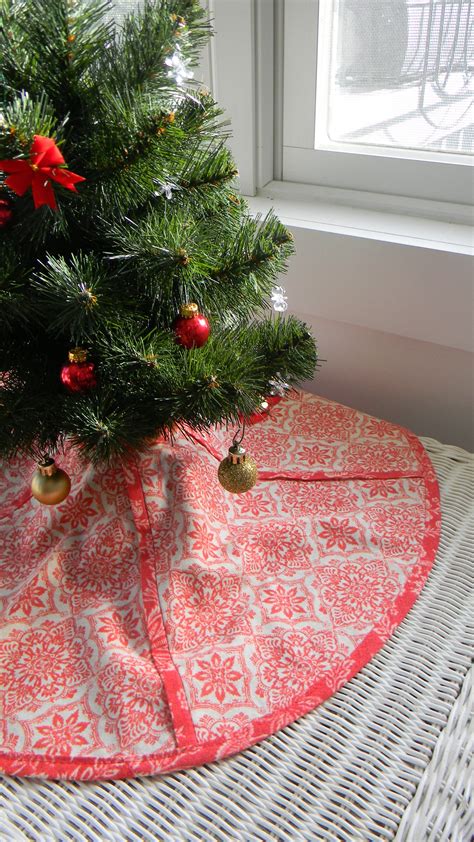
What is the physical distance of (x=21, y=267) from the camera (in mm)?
517

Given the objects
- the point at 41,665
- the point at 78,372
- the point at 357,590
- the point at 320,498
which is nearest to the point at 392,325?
the point at 320,498

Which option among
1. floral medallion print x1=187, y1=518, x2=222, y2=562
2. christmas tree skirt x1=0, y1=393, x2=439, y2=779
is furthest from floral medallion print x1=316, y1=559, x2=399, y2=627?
floral medallion print x1=187, y1=518, x2=222, y2=562

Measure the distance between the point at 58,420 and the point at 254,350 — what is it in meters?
0.19

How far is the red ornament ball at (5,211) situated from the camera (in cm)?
51

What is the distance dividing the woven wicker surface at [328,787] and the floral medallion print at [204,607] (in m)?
0.11

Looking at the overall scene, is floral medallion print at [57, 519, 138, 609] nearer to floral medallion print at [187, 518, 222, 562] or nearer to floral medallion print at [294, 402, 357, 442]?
floral medallion print at [187, 518, 222, 562]

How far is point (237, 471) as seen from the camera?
0.63 meters

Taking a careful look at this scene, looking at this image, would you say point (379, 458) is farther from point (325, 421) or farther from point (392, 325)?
point (392, 325)

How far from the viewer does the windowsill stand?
2.81 ft

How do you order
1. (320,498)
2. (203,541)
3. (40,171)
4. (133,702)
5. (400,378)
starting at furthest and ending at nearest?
1. (400,378)
2. (320,498)
3. (203,541)
4. (133,702)
5. (40,171)

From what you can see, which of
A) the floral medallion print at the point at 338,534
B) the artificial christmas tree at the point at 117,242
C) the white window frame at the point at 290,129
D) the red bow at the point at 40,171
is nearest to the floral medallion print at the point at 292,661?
the floral medallion print at the point at 338,534

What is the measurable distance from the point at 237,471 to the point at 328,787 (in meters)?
0.27

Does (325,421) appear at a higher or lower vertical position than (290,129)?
lower

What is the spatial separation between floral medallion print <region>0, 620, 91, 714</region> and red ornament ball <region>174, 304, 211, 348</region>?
282 mm
